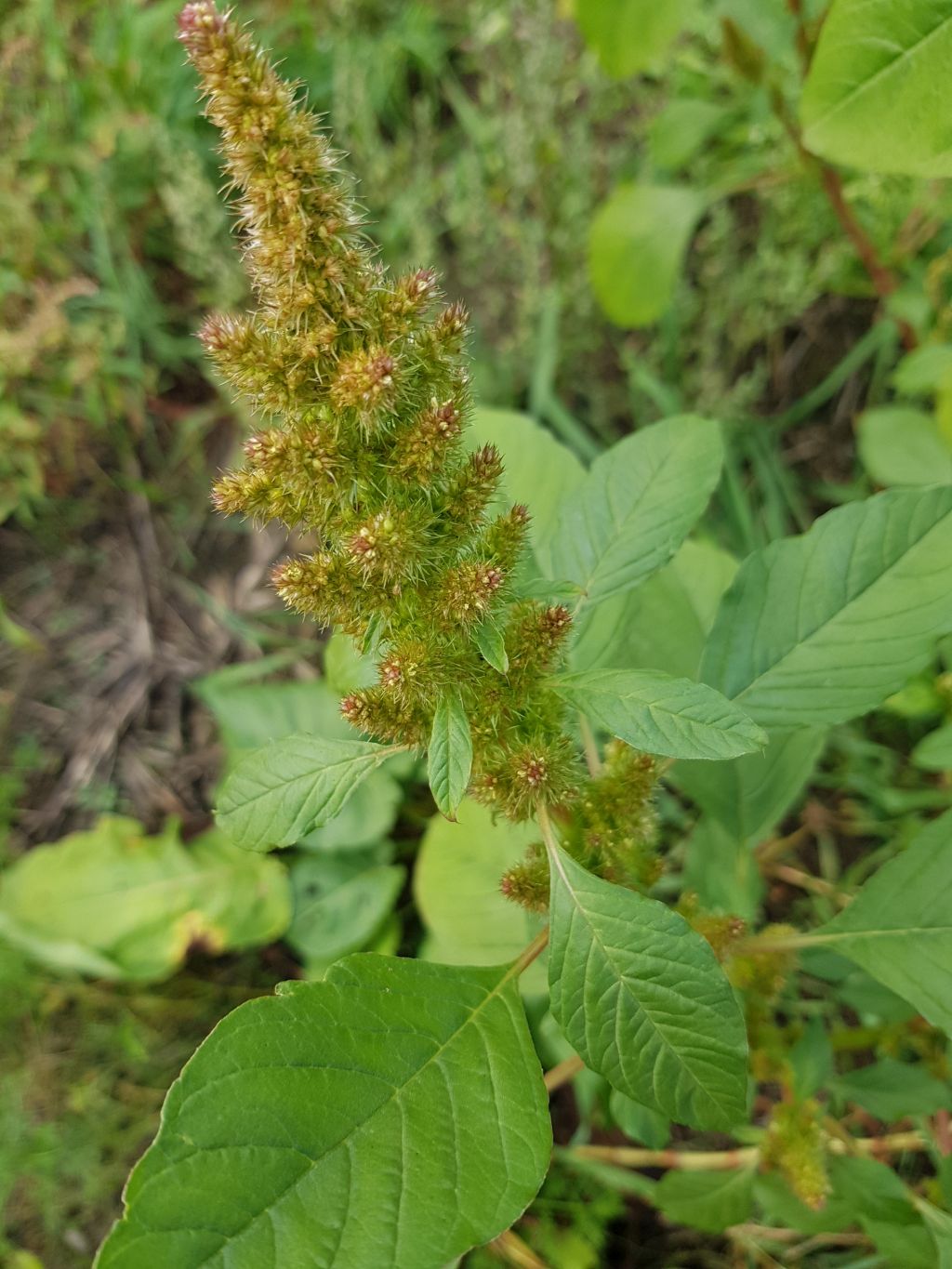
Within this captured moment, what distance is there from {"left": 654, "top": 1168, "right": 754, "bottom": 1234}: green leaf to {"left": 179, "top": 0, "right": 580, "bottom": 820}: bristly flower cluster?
32.5 inches

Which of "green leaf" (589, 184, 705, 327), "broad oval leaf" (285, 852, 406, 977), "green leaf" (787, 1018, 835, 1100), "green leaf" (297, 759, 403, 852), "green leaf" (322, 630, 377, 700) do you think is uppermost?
"green leaf" (589, 184, 705, 327)

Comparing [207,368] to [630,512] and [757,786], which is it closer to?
[630,512]

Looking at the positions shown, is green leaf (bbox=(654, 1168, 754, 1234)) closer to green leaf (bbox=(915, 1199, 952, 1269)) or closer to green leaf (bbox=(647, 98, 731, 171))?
green leaf (bbox=(915, 1199, 952, 1269))

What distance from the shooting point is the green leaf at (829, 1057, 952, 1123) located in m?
1.40

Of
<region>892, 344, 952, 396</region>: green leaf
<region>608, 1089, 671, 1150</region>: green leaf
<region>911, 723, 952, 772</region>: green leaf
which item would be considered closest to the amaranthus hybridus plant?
<region>911, 723, 952, 772</region>: green leaf

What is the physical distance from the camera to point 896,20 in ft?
3.24

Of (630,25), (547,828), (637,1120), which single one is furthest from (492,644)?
(630,25)

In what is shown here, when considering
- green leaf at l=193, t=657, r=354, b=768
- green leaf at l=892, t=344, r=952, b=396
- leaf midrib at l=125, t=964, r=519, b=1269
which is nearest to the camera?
leaf midrib at l=125, t=964, r=519, b=1269

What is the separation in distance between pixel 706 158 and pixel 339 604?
2.45 metres

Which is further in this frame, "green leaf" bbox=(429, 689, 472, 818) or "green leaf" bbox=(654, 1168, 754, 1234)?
"green leaf" bbox=(654, 1168, 754, 1234)

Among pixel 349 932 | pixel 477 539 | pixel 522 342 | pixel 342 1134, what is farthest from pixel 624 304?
pixel 342 1134

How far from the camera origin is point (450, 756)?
0.90 metres

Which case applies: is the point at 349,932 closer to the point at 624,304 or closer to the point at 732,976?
the point at 732,976

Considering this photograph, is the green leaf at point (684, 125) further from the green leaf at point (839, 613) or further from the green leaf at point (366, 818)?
the green leaf at point (366, 818)
